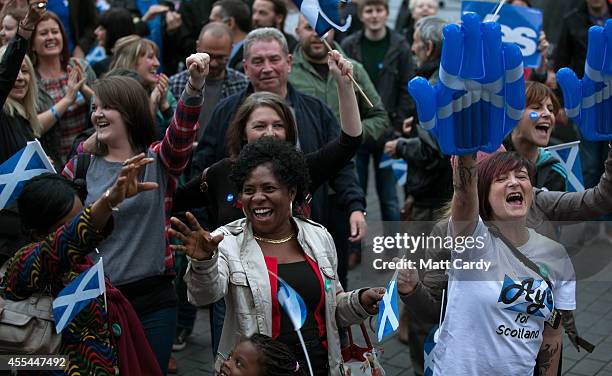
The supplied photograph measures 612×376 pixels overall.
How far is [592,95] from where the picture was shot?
3428mm

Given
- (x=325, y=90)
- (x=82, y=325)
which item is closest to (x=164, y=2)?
(x=325, y=90)

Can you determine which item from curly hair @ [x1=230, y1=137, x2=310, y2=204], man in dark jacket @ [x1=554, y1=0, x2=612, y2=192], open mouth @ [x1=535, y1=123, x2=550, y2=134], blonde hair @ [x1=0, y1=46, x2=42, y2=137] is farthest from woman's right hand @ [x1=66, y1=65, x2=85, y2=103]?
man in dark jacket @ [x1=554, y1=0, x2=612, y2=192]

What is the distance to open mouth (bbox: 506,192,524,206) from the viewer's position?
11.1 feet

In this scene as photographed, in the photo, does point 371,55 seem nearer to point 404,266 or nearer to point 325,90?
point 325,90

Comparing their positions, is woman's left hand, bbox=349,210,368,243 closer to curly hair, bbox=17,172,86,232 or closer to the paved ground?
the paved ground

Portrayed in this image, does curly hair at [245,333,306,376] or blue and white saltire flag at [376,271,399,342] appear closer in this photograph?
curly hair at [245,333,306,376]

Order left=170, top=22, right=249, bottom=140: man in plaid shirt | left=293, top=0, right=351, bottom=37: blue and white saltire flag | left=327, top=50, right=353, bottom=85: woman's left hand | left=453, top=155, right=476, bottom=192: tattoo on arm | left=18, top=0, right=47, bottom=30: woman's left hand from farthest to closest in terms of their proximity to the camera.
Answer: left=170, top=22, right=249, bottom=140: man in plaid shirt < left=293, top=0, right=351, bottom=37: blue and white saltire flag < left=18, top=0, right=47, bottom=30: woman's left hand < left=327, top=50, right=353, bottom=85: woman's left hand < left=453, top=155, right=476, bottom=192: tattoo on arm

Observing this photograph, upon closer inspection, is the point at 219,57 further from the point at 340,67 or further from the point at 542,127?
the point at 542,127

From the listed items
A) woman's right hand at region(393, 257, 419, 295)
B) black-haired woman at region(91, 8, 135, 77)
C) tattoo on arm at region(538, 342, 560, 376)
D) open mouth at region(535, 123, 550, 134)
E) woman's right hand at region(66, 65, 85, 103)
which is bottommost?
tattoo on arm at region(538, 342, 560, 376)

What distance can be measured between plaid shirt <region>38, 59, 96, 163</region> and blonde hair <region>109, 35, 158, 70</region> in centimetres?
35

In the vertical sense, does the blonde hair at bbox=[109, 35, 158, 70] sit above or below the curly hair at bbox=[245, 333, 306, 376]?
above

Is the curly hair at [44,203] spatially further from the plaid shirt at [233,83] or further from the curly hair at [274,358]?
the plaid shirt at [233,83]

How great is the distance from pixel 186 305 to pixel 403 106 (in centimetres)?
264

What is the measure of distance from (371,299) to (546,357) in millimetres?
759
